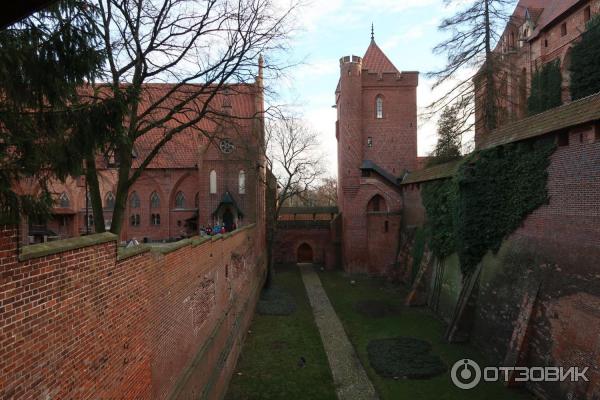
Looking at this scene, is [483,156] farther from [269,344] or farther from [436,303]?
[269,344]

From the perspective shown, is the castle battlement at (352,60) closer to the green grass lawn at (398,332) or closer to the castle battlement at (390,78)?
the castle battlement at (390,78)

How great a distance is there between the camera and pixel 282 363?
1274 cm

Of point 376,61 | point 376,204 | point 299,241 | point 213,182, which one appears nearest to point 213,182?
point 213,182

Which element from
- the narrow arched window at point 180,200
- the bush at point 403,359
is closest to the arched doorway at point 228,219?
the narrow arched window at point 180,200

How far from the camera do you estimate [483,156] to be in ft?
44.8

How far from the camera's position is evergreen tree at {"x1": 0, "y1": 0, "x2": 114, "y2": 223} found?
3.96m

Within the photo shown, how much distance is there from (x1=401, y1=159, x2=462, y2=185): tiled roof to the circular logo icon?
7192 mm

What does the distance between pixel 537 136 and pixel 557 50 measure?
49.1 feet

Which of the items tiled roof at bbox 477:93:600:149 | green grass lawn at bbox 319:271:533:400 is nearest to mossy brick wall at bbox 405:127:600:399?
tiled roof at bbox 477:93:600:149

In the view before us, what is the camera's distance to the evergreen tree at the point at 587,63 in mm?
15703

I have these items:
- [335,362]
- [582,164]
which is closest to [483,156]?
[582,164]

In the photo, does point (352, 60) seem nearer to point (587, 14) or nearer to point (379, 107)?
point (379, 107)

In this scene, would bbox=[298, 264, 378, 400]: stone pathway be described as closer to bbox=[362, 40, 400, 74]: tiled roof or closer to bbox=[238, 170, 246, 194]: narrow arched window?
bbox=[238, 170, 246, 194]: narrow arched window

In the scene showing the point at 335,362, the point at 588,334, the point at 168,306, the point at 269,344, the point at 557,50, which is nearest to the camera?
the point at 168,306
